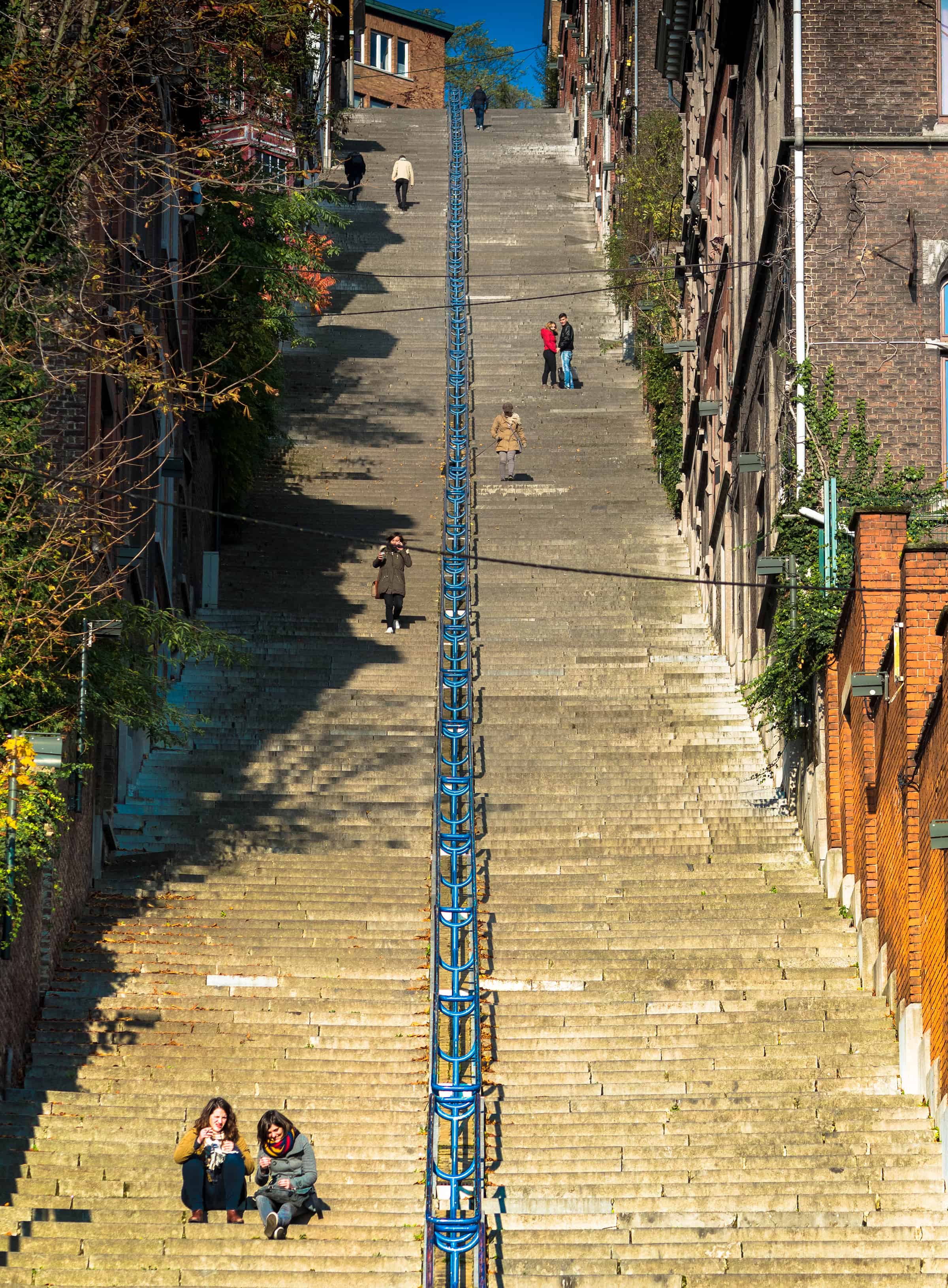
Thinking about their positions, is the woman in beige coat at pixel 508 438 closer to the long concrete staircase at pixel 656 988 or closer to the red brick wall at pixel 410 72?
the long concrete staircase at pixel 656 988

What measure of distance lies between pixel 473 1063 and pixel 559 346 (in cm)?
2067

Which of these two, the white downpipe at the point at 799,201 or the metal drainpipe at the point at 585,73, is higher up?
the metal drainpipe at the point at 585,73

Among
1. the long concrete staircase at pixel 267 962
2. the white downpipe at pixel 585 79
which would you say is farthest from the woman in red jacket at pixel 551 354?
the white downpipe at pixel 585 79

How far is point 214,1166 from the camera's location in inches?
531

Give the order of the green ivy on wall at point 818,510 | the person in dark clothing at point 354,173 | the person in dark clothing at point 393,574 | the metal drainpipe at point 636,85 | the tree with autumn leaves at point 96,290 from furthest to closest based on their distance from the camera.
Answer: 1. the person in dark clothing at point 354,173
2. the metal drainpipe at point 636,85
3. the person in dark clothing at point 393,574
4. the green ivy on wall at point 818,510
5. the tree with autumn leaves at point 96,290

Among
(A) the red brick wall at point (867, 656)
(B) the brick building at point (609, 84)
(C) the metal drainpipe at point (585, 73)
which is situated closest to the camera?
(A) the red brick wall at point (867, 656)

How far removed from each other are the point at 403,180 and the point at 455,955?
1209 inches

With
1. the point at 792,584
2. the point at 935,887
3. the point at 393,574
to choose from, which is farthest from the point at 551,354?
the point at 935,887

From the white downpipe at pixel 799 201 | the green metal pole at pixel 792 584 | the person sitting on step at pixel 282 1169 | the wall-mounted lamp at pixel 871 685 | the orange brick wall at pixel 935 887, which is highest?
the white downpipe at pixel 799 201

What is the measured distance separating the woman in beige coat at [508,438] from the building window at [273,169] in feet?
14.7

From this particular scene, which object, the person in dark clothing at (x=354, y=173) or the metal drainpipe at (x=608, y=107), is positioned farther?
the person in dark clothing at (x=354, y=173)

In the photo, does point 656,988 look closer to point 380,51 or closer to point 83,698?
point 83,698

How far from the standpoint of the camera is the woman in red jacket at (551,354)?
3394cm

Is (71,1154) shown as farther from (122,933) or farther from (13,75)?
(13,75)
